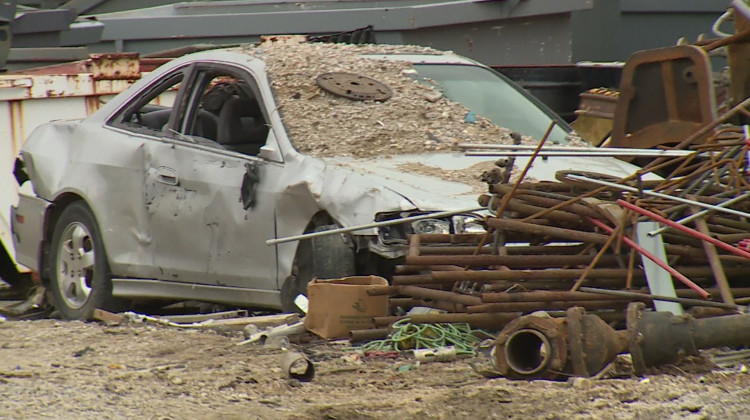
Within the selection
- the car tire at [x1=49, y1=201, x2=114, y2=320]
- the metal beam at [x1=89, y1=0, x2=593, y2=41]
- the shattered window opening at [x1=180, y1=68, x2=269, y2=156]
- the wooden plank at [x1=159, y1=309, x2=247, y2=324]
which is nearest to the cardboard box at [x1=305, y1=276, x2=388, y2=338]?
the wooden plank at [x1=159, y1=309, x2=247, y2=324]

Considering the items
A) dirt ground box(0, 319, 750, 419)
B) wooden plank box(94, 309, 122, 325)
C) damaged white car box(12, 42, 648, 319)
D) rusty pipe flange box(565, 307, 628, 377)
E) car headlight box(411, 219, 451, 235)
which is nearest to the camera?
dirt ground box(0, 319, 750, 419)

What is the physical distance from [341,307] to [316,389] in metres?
0.87

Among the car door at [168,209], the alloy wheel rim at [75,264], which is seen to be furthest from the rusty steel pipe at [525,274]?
the alloy wheel rim at [75,264]

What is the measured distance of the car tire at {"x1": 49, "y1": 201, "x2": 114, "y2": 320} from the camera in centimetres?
779

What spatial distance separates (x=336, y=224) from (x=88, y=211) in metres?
2.28

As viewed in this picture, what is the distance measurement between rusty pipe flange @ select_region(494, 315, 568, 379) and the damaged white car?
1.30 meters

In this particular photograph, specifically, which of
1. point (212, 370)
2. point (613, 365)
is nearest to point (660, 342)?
point (613, 365)

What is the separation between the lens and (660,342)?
4875 millimetres

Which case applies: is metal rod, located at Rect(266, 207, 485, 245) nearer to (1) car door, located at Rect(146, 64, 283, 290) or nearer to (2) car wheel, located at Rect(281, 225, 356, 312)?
(2) car wheel, located at Rect(281, 225, 356, 312)

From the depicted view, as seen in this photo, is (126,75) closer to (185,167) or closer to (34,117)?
(34,117)

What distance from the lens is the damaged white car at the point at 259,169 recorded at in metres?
6.56

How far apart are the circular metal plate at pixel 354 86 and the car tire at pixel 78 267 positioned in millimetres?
1811

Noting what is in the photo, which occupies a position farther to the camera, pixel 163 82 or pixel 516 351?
pixel 163 82

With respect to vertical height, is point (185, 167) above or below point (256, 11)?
below
